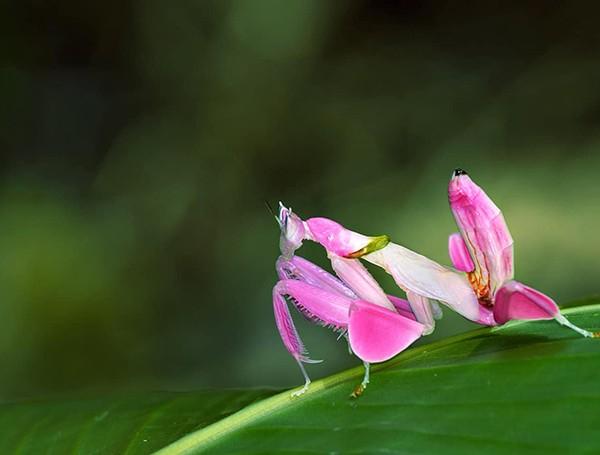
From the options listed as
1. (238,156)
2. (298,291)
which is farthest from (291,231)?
(238,156)

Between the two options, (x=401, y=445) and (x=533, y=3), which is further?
(x=533, y=3)

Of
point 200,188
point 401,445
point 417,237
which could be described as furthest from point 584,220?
point 401,445

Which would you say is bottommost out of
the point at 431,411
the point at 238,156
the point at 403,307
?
the point at 431,411

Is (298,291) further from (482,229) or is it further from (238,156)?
(238,156)

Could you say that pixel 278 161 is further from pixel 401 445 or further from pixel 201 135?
pixel 401 445

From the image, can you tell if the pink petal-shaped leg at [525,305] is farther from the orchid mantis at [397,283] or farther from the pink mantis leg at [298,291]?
the pink mantis leg at [298,291]
